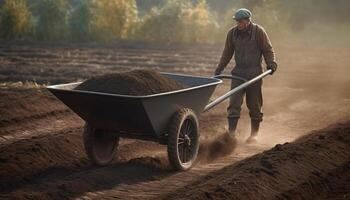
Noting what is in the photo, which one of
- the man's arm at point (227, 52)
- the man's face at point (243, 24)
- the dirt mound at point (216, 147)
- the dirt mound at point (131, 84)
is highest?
the man's face at point (243, 24)

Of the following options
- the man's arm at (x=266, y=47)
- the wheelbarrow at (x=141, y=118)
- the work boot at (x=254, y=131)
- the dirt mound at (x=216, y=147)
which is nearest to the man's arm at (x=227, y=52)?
the man's arm at (x=266, y=47)

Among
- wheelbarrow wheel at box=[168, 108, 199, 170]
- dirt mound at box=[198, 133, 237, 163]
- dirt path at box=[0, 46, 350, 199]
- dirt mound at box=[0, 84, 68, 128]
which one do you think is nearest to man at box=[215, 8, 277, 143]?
dirt mound at box=[198, 133, 237, 163]

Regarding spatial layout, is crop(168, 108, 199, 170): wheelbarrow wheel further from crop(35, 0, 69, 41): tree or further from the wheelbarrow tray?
crop(35, 0, 69, 41): tree

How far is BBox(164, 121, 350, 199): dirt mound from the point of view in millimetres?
5703

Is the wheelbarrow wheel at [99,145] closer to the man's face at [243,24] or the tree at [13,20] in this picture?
the man's face at [243,24]

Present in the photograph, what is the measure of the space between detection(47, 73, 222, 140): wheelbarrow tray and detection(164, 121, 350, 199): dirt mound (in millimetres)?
847

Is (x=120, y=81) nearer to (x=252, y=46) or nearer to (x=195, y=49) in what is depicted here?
(x=252, y=46)

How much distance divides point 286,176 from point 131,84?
210 centimetres

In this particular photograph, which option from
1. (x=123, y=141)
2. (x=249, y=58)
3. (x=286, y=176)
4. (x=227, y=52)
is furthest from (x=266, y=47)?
(x=286, y=176)

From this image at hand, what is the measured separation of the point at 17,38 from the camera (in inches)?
1229

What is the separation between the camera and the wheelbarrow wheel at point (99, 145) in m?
6.80

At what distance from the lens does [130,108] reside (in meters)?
5.97

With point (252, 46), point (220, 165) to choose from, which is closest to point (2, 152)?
point (220, 165)

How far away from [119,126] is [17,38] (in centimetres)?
2642
